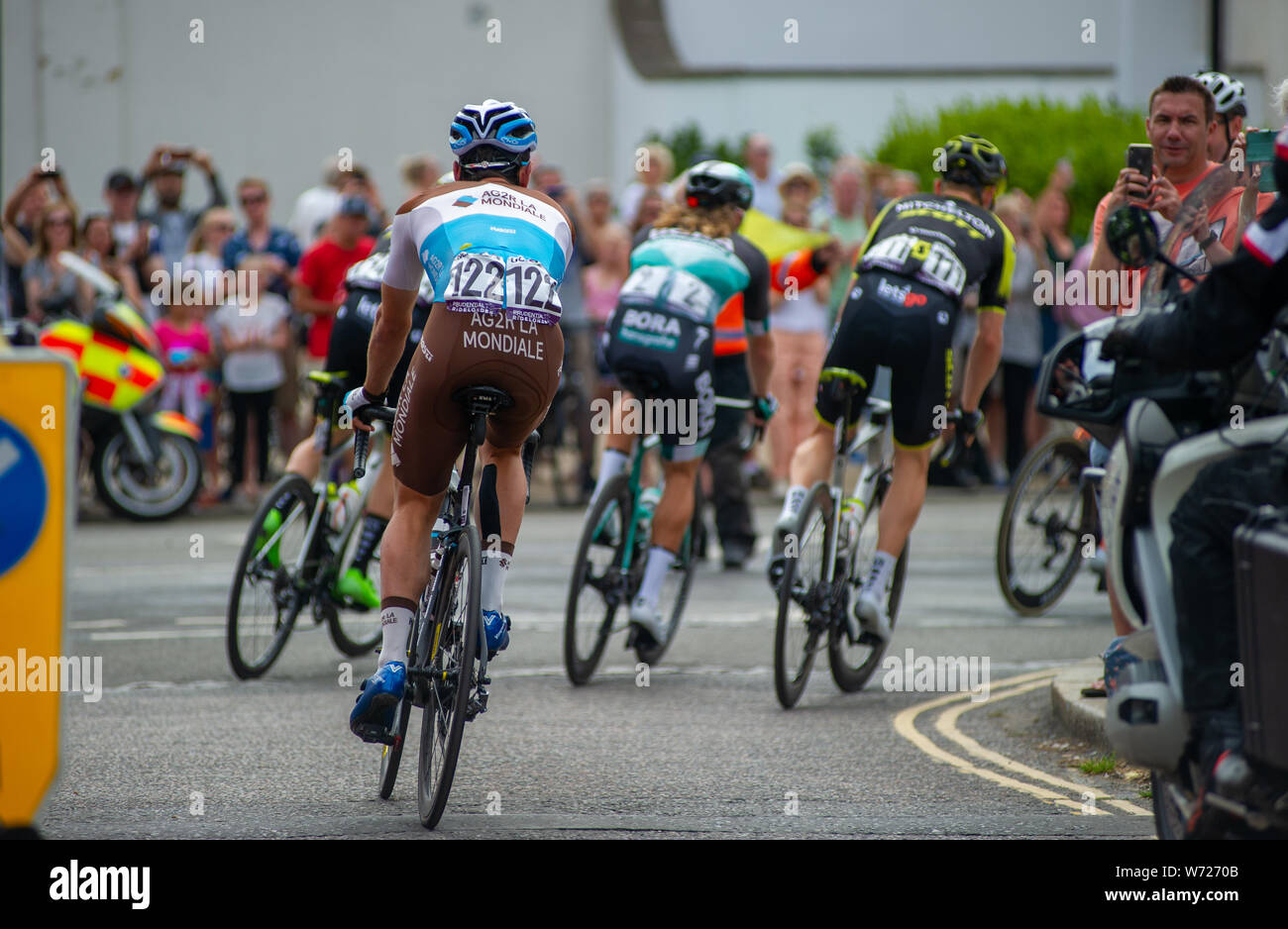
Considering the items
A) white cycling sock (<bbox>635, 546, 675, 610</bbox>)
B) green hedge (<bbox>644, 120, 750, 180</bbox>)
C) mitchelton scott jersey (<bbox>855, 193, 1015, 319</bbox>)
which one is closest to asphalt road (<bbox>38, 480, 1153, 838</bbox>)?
white cycling sock (<bbox>635, 546, 675, 610</bbox>)

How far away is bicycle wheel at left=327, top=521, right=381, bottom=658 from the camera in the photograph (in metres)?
8.40

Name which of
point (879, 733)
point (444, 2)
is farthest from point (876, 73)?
point (879, 733)

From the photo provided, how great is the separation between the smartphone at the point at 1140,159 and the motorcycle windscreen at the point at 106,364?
30.8ft

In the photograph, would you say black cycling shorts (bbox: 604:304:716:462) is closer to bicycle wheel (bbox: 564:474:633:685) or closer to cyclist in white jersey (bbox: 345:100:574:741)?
bicycle wheel (bbox: 564:474:633:685)

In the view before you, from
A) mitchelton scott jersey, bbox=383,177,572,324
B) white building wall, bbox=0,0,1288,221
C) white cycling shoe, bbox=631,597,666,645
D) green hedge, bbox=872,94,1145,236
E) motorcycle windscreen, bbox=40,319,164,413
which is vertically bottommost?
white cycling shoe, bbox=631,597,666,645

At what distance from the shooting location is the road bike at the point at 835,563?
24.7ft

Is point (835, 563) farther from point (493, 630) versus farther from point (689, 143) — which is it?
point (689, 143)

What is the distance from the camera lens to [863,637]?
8.00 meters

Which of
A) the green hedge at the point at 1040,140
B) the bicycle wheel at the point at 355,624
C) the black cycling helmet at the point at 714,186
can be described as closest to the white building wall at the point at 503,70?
the green hedge at the point at 1040,140

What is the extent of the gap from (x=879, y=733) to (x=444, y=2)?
939 inches

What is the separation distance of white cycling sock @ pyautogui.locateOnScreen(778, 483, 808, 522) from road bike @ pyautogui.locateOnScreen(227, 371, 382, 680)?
1913 mm

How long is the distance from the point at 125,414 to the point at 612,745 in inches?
329

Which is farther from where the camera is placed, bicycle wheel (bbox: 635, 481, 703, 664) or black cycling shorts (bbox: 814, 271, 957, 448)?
bicycle wheel (bbox: 635, 481, 703, 664)
